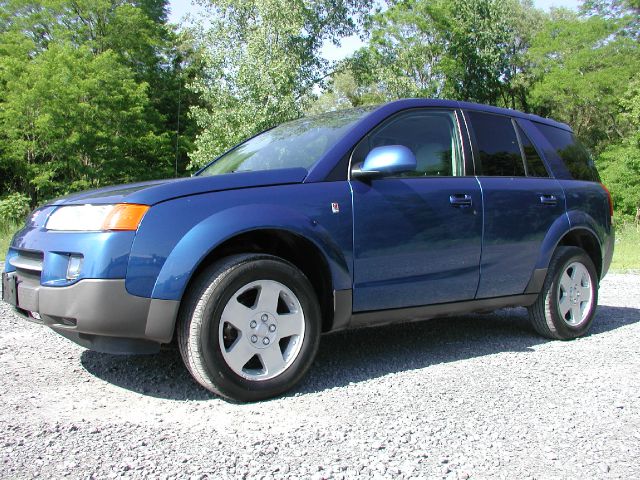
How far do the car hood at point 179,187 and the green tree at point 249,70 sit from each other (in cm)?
2148

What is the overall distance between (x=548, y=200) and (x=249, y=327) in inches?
110

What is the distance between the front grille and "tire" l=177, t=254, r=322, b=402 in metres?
0.82

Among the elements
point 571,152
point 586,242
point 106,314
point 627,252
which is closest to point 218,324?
point 106,314

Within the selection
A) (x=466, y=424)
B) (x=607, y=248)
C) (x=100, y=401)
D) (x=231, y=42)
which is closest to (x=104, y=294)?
(x=100, y=401)

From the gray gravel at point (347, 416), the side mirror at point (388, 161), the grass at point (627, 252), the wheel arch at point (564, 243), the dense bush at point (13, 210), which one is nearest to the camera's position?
the gray gravel at point (347, 416)

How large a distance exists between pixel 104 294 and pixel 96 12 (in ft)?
111

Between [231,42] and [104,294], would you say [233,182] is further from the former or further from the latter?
[231,42]

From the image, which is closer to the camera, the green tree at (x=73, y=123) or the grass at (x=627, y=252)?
the grass at (x=627, y=252)

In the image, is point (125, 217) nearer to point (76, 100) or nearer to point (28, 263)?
point (28, 263)

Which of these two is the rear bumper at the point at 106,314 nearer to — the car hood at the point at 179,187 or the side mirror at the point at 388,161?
the car hood at the point at 179,187

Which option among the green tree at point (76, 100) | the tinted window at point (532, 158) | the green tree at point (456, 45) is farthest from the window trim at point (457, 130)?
the green tree at point (456, 45)

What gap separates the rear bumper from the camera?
9.93ft

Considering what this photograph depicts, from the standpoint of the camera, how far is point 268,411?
320cm

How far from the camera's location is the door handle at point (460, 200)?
13.8ft
